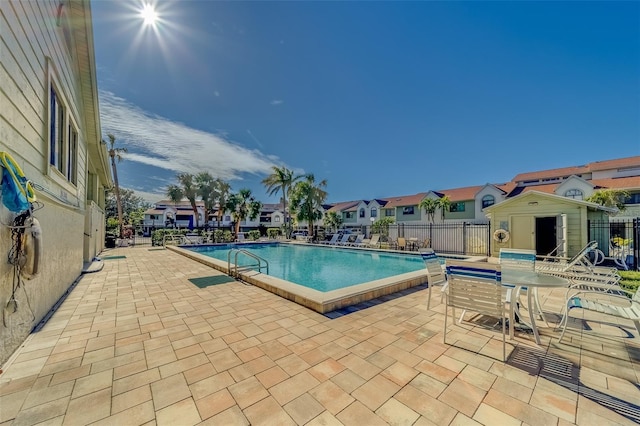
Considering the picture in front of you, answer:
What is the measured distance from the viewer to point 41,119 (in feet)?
11.2

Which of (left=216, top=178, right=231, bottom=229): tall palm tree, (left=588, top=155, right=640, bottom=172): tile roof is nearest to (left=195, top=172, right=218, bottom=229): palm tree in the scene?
(left=216, top=178, right=231, bottom=229): tall palm tree

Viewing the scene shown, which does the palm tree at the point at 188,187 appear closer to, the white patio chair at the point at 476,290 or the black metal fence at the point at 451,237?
the black metal fence at the point at 451,237

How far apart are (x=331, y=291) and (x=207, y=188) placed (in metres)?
27.8

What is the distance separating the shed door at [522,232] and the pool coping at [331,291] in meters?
7.38

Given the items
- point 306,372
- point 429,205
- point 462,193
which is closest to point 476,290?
point 306,372

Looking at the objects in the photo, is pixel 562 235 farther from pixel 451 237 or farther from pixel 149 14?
pixel 149 14

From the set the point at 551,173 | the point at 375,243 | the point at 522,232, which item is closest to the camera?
the point at 522,232

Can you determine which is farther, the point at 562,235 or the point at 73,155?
the point at 562,235

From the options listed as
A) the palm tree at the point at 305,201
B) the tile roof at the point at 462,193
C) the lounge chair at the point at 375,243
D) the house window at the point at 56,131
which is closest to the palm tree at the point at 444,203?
the tile roof at the point at 462,193

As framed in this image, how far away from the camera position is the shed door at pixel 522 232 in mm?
10117

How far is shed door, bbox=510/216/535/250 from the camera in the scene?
33.2 ft

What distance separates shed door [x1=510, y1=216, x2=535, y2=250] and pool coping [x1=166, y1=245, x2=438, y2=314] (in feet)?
24.2

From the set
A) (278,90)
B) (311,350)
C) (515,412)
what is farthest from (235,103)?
(515,412)

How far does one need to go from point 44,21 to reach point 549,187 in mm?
28901
